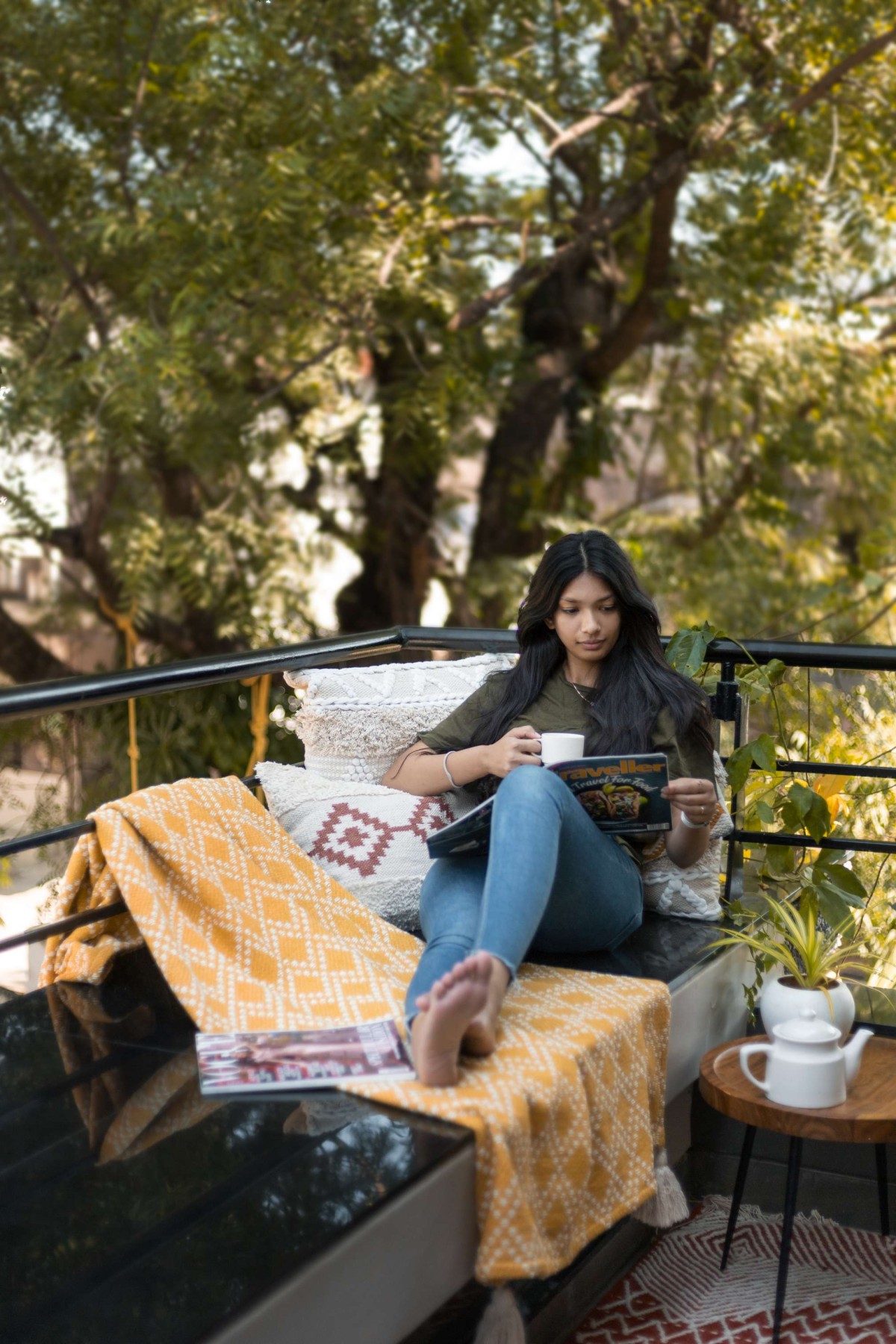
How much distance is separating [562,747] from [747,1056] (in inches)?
20.8

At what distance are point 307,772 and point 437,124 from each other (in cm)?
349

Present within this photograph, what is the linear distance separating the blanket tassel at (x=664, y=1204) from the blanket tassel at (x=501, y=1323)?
12.8 inches

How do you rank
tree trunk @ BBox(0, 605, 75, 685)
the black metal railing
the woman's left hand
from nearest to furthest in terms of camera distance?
1. the black metal railing
2. the woman's left hand
3. tree trunk @ BBox(0, 605, 75, 685)

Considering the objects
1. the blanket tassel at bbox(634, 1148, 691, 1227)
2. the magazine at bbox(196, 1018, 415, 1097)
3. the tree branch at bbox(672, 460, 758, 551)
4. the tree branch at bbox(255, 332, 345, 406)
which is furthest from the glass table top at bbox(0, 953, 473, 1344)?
the tree branch at bbox(672, 460, 758, 551)

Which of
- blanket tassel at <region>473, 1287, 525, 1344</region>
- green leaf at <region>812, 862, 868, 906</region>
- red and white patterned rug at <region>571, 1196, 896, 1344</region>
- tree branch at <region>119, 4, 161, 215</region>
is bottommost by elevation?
red and white patterned rug at <region>571, 1196, 896, 1344</region>

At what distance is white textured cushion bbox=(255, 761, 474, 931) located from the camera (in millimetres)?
2230

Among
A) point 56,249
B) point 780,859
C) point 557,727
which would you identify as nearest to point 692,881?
point 780,859

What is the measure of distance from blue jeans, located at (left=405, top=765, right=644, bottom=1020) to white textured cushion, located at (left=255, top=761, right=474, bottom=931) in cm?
16

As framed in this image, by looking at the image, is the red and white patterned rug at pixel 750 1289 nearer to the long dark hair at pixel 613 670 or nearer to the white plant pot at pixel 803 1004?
the white plant pot at pixel 803 1004

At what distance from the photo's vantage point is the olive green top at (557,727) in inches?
86.4

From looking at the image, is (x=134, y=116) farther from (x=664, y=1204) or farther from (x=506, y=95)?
(x=664, y=1204)

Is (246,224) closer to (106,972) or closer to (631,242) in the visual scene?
(631,242)

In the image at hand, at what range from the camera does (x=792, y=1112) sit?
5.76 feet

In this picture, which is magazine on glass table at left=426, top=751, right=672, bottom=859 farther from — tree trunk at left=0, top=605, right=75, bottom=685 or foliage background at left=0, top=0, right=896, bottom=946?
tree trunk at left=0, top=605, right=75, bottom=685
